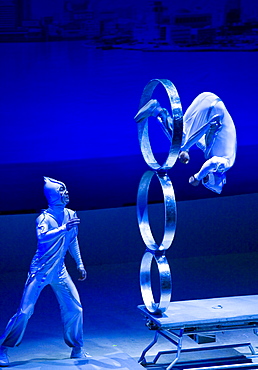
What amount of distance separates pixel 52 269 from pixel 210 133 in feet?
5.69

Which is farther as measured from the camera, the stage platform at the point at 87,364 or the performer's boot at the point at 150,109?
the performer's boot at the point at 150,109

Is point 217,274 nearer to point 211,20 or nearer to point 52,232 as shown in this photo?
point 211,20

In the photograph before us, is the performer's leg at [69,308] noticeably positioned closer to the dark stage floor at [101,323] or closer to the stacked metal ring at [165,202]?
the dark stage floor at [101,323]

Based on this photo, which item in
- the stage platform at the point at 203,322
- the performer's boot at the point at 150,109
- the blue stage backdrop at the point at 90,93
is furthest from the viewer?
the blue stage backdrop at the point at 90,93

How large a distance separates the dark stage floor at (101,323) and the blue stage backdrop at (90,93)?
1.09 m

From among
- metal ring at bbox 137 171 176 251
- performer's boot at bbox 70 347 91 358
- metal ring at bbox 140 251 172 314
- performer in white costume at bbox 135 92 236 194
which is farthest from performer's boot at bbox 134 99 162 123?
performer's boot at bbox 70 347 91 358

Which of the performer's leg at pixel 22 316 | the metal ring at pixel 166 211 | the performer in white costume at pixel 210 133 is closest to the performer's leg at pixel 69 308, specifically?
the performer's leg at pixel 22 316

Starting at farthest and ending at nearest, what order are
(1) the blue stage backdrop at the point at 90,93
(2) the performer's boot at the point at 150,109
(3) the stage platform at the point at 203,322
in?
Answer: (1) the blue stage backdrop at the point at 90,93
(2) the performer's boot at the point at 150,109
(3) the stage platform at the point at 203,322

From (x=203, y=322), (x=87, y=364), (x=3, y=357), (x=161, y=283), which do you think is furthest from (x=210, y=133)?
(x=3, y=357)

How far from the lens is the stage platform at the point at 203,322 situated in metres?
6.84

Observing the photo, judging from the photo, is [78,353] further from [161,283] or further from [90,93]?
[90,93]

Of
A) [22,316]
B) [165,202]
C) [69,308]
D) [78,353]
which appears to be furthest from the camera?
[78,353]

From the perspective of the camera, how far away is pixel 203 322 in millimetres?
6816

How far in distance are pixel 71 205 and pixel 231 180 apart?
6.92 feet
